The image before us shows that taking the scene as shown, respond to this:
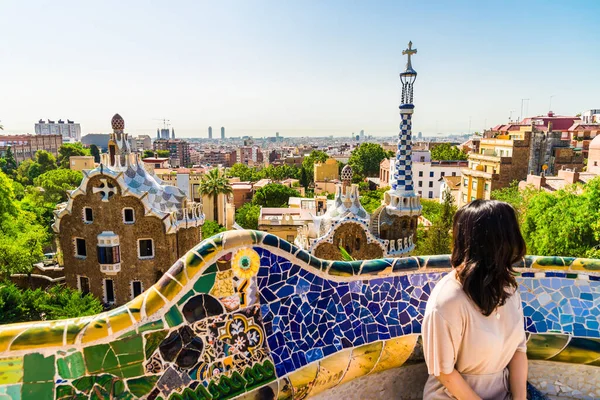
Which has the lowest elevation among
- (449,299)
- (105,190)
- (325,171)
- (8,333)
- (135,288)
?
(135,288)

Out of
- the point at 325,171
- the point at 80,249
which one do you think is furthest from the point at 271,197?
the point at 325,171

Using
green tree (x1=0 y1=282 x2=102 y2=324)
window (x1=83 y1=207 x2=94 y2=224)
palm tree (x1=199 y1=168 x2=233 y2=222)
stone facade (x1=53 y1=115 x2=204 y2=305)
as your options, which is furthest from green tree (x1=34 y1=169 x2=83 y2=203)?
green tree (x1=0 y1=282 x2=102 y2=324)

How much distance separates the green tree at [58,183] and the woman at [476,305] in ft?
114

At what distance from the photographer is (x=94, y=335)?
9.57 feet

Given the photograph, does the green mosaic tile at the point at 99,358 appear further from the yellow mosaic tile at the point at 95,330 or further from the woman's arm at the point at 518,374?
the woman's arm at the point at 518,374

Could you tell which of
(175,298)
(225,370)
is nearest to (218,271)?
(175,298)

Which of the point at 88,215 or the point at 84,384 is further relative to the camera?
the point at 88,215

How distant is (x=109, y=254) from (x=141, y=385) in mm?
10891

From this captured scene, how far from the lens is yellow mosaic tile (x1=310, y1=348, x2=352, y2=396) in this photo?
3537 millimetres

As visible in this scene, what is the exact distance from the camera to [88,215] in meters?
13.0

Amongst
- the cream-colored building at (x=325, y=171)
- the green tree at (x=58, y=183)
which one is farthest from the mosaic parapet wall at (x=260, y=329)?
the cream-colored building at (x=325, y=171)

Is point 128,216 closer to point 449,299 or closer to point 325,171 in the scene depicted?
point 449,299

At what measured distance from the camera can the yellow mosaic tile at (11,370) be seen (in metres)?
2.73

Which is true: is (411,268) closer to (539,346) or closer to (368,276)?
(368,276)
